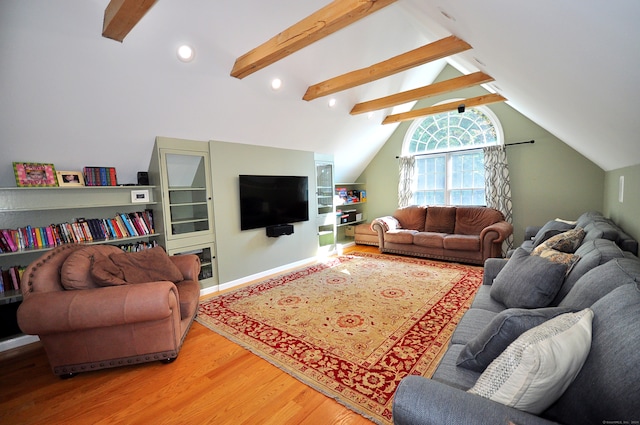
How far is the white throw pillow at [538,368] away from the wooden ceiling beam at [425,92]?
348 centimetres

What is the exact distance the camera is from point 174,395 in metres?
1.87

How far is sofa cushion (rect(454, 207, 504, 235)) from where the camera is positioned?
197 inches

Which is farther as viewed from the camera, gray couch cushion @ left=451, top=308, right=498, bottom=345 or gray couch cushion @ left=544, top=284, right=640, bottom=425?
gray couch cushion @ left=451, top=308, right=498, bottom=345

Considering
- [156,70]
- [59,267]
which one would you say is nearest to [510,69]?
[156,70]

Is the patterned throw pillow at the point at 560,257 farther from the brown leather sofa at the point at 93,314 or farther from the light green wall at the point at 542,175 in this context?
the light green wall at the point at 542,175

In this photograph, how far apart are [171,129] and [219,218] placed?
1.25 metres

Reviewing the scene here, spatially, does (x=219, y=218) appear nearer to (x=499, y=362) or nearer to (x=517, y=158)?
(x=499, y=362)

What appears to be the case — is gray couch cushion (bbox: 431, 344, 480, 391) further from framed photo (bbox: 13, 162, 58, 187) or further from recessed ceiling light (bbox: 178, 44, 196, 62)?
framed photo (bbox: 13, 162, 58, 187)

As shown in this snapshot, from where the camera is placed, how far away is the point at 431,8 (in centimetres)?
226

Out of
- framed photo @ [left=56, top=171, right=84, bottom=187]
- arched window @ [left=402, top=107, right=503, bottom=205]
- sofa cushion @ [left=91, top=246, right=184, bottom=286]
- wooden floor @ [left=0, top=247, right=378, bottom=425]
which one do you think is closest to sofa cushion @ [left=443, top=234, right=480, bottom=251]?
arched window @ [left=402, top=107, right=503, bottom=205]

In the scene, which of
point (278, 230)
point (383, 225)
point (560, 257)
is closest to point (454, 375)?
point (560, 257)

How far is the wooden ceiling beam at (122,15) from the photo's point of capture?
6.05 feet

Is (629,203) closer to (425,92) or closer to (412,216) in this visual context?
(425,92)

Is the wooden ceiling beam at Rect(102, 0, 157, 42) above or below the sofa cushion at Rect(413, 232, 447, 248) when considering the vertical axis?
above
